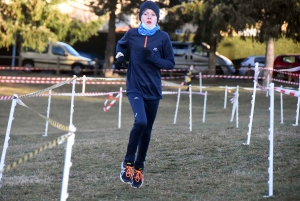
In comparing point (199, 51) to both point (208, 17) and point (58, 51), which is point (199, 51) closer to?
point (208, 17)

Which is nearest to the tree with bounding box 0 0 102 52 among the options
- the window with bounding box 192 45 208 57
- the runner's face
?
the window with bounding box 192 45 208 57

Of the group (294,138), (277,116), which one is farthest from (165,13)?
(294,138)

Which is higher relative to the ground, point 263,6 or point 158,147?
point 263,6

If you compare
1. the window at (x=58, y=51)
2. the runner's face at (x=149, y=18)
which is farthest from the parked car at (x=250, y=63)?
the runner's face at (x=149, y=18)

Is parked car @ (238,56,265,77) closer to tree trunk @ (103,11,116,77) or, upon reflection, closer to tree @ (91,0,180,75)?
tree @ (91,0,180,75)

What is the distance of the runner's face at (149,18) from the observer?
7.25 meters

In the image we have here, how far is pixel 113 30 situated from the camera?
3622cm

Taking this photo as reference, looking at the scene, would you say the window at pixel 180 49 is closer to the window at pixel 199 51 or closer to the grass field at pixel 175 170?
the window at pixel 199 51

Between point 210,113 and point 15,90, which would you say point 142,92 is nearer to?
point 210,113

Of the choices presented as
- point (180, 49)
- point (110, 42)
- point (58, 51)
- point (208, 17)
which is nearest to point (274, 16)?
point (208, 17)

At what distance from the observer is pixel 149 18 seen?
7.25m

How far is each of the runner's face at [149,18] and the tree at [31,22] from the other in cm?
2170

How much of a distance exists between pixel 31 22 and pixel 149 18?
23.1 m

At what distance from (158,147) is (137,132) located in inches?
124
